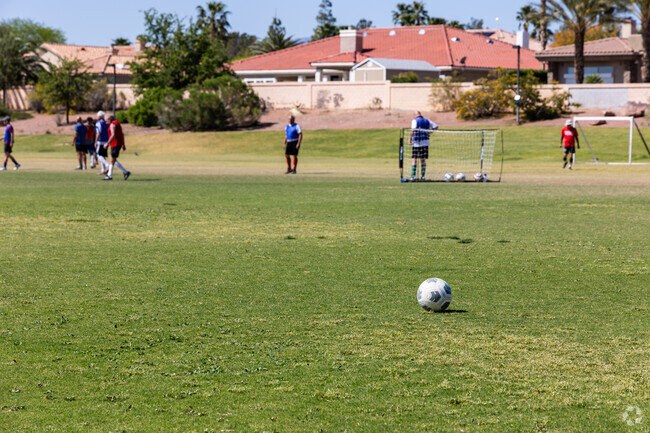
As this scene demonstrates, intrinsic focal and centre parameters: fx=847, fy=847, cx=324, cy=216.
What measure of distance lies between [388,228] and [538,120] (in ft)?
159

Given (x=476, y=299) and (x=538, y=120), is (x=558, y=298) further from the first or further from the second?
(x=538, y=120)

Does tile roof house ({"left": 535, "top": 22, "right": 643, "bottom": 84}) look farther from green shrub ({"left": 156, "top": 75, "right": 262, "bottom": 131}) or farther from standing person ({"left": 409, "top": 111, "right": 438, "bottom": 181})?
standing person ({"left": 409, "top": 111, "right": 438, "bottom": 181})

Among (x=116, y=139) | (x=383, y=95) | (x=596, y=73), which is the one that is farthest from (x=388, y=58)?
(x=116, y=139)

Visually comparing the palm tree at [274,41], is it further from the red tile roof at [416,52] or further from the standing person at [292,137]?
the standing person at [292,137]

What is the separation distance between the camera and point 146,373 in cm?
580

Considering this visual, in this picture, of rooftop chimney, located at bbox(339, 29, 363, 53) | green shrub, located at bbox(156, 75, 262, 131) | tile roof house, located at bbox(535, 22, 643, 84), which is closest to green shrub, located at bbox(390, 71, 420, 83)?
tile roof house, located at bbox(535, 22, 643, 84)

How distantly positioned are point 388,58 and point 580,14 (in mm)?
21946

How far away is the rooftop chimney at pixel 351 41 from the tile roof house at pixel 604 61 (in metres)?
19.0

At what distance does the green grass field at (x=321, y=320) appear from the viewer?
5.08 m

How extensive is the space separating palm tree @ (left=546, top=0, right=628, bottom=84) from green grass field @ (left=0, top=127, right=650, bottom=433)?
4791 cm

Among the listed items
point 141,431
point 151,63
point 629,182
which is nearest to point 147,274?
point 141,431

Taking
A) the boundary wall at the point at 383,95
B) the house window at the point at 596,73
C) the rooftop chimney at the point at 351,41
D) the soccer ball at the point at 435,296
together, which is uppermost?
the rooftop chimney at the point at 351,41

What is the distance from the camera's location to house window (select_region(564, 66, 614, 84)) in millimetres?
71188

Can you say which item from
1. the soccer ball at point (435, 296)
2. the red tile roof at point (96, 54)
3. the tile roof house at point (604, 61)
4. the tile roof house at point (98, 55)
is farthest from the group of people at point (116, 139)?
the red tile roof at point (96, 54)
